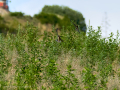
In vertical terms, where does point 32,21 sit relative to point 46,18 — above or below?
below

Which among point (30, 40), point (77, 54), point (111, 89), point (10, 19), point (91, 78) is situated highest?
point (10, 19)

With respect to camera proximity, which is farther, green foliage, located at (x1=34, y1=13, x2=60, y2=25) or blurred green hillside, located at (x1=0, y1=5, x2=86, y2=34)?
green foliage, located at (x1=34, y1=13, x2=60, y2=25)

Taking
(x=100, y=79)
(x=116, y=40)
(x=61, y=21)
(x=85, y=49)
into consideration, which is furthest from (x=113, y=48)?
(x=61, y=21)

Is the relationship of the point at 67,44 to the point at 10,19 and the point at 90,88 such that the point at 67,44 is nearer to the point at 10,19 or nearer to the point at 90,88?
the point at 90,88

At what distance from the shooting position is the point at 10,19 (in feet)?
47.2

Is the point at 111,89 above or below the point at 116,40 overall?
below

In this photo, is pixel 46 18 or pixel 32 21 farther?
pixel 46 18

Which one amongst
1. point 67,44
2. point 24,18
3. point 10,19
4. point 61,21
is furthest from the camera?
point 61,21

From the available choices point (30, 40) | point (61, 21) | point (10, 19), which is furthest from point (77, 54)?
point (61, 21)

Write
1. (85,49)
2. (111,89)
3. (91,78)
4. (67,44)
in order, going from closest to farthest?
(91,78) < (111,89) < (85,49) < (67,44)

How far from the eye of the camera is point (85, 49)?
657 cm

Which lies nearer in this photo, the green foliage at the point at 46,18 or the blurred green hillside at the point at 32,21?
the blurred green hillside at the point at 32,21

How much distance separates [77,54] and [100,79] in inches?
88.6

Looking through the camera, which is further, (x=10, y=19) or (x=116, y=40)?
(x=10, y=19)
